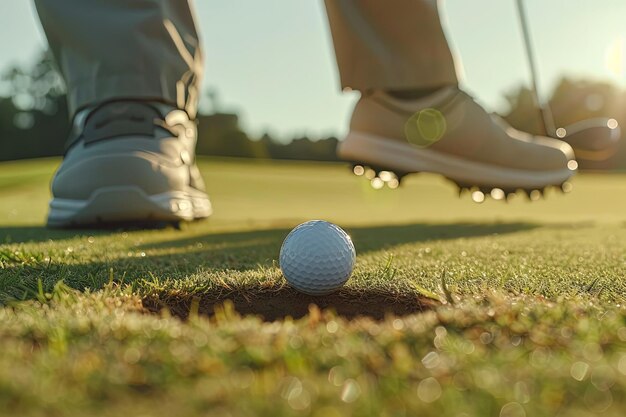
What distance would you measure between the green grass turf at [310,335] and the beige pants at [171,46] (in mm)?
1057

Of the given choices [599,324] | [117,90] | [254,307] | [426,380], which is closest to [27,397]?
[426,380]

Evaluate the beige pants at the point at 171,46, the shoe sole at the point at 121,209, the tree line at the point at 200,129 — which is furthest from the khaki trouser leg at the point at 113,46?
the tree line at the point at 200,129

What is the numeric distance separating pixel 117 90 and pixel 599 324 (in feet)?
8.83

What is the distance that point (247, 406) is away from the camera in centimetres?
81

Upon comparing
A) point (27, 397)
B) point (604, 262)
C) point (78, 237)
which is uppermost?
point (27, 397)

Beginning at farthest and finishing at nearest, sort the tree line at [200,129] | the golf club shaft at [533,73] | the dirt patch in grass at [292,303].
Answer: the tree line at [200,129]
the golf club shaft at [533,73]
the dirt patch in grass at [292,303]

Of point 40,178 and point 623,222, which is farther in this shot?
point 40,178

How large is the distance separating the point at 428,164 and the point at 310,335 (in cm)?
297

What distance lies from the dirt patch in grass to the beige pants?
1.90 m

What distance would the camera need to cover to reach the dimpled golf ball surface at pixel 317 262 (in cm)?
175

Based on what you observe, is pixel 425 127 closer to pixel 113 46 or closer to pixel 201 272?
pixel 113 46

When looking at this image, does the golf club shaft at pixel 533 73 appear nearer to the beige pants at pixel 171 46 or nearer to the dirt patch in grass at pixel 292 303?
the beige pants at pixel 171 46

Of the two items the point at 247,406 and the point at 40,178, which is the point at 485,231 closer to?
the point at 247,406

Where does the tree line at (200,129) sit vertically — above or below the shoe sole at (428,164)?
below
